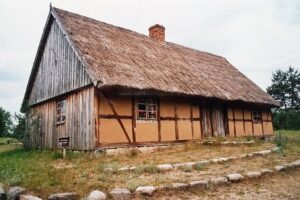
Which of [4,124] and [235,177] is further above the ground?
[4,124]

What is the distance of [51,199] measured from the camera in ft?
21.5

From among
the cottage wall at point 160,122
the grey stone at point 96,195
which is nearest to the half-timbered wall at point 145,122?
the cottage wall at point 160,122

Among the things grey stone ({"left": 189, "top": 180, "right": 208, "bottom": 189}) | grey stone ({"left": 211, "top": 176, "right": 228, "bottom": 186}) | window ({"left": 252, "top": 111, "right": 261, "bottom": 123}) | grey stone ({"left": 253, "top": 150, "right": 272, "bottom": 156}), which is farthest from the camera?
window ({"left": 252, "top": 111, "right": 261, "bottom": 123})

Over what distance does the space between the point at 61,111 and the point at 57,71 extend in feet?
6.81

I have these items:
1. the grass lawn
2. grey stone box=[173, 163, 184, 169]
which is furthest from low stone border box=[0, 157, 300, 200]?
grey stone box=[173, 163, 184, 169]

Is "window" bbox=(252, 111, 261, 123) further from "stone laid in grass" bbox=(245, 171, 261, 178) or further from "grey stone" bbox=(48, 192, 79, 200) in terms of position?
"grey stone" bbox=(48, 192, 79, 200)

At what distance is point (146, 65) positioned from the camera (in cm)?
1559

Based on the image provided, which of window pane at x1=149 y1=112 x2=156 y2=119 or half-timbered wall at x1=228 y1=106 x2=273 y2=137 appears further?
half-timbered wall at x1=228 y1=106 x2=273 y2=137

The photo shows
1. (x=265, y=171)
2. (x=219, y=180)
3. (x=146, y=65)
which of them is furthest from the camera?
(x=146, y=65)

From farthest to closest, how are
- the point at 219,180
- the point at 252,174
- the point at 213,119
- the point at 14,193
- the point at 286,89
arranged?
the point at 286,89 < the point at 213,119 < the point at 252,174 < the point at 219,180 < the point at 14,193

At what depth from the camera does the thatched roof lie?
13258 mm

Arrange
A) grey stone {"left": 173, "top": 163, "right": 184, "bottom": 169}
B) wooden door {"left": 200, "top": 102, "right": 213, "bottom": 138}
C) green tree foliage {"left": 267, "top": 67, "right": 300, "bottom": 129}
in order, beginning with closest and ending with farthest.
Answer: grey stone {"left": 173, "top": 163, "right": 184, "bottom": 169}, wooden door {"left": 200, "top": 102, "right": 213, "bottom": 138}, green tree foliage {"left": 267, "top": 67, "right": 300, "bottom": 129}

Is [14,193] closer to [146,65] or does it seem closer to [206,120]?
[146,65]

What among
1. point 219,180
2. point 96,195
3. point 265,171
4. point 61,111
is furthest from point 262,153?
point 61,111
